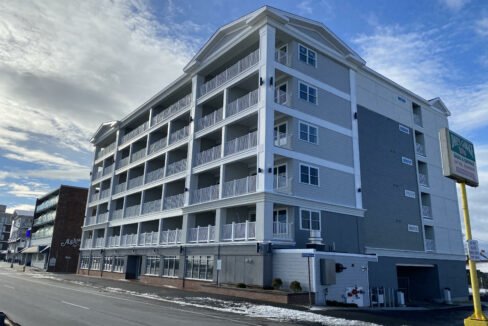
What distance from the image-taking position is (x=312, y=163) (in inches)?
1126

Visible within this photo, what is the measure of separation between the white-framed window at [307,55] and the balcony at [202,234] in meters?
15.1

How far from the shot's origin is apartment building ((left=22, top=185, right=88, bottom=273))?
6438cm

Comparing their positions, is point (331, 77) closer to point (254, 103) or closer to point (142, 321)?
point (254, 103)

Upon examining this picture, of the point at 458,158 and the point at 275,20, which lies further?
the point at 275,20

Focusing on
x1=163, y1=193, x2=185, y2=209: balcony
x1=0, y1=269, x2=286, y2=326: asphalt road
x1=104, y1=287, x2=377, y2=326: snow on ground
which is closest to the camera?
x1=0, y1=269, x2=286, y2=326: asphalt road

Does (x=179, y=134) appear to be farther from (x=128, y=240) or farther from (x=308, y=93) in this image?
(x=308, y=93)

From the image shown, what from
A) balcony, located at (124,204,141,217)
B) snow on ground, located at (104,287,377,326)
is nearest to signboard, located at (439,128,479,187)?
snow on ground, located at (104,287,377,326)

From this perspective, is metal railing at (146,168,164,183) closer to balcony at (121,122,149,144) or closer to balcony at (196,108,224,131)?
balcony at (121,122,149,144)

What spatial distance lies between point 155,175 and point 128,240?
808 cm

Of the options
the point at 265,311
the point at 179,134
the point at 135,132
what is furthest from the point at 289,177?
the point at 135,132

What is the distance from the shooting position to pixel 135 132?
158 feet

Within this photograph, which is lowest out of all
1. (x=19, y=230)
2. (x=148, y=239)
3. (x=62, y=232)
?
(x=148, y=239)

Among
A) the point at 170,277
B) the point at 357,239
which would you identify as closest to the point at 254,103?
the point at 357,239

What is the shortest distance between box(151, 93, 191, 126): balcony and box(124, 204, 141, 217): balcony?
9.59 metres
